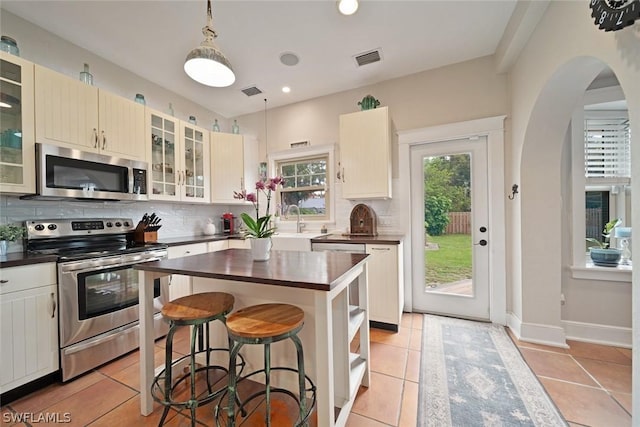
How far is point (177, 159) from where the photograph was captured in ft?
10.3

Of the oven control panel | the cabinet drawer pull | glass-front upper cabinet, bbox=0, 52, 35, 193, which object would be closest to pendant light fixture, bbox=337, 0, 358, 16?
glass-front upper cabinet, bbox=0, 52, 35, 193

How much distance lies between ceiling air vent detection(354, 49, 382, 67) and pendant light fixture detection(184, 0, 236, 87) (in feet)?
5.33

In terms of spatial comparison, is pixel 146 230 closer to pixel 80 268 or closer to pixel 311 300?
pixel 80 268

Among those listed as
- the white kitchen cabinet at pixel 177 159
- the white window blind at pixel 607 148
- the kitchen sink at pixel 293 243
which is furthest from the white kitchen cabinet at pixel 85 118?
the white window blind at pixel 607 148

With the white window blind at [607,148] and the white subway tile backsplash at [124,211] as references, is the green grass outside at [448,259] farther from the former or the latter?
the white subway tile backsplash at [124,211]

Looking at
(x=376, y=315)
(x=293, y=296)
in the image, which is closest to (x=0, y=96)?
(x=293, y=296)

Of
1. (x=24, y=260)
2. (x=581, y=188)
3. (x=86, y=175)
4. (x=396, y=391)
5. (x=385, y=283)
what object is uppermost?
(x=86, y=175)

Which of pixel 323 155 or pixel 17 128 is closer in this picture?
pixel 17 128

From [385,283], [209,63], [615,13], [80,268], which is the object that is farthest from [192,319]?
[615,13]

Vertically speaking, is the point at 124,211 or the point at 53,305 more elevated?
the point at 124,211

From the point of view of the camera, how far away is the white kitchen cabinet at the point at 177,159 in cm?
288

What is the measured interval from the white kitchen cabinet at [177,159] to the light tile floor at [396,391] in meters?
1.82

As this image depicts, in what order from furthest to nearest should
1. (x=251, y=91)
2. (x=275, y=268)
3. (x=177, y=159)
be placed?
(x=251, y=91) < (x=177, y=159) < (x=275, y=268)

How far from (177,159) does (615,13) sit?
3757mm
